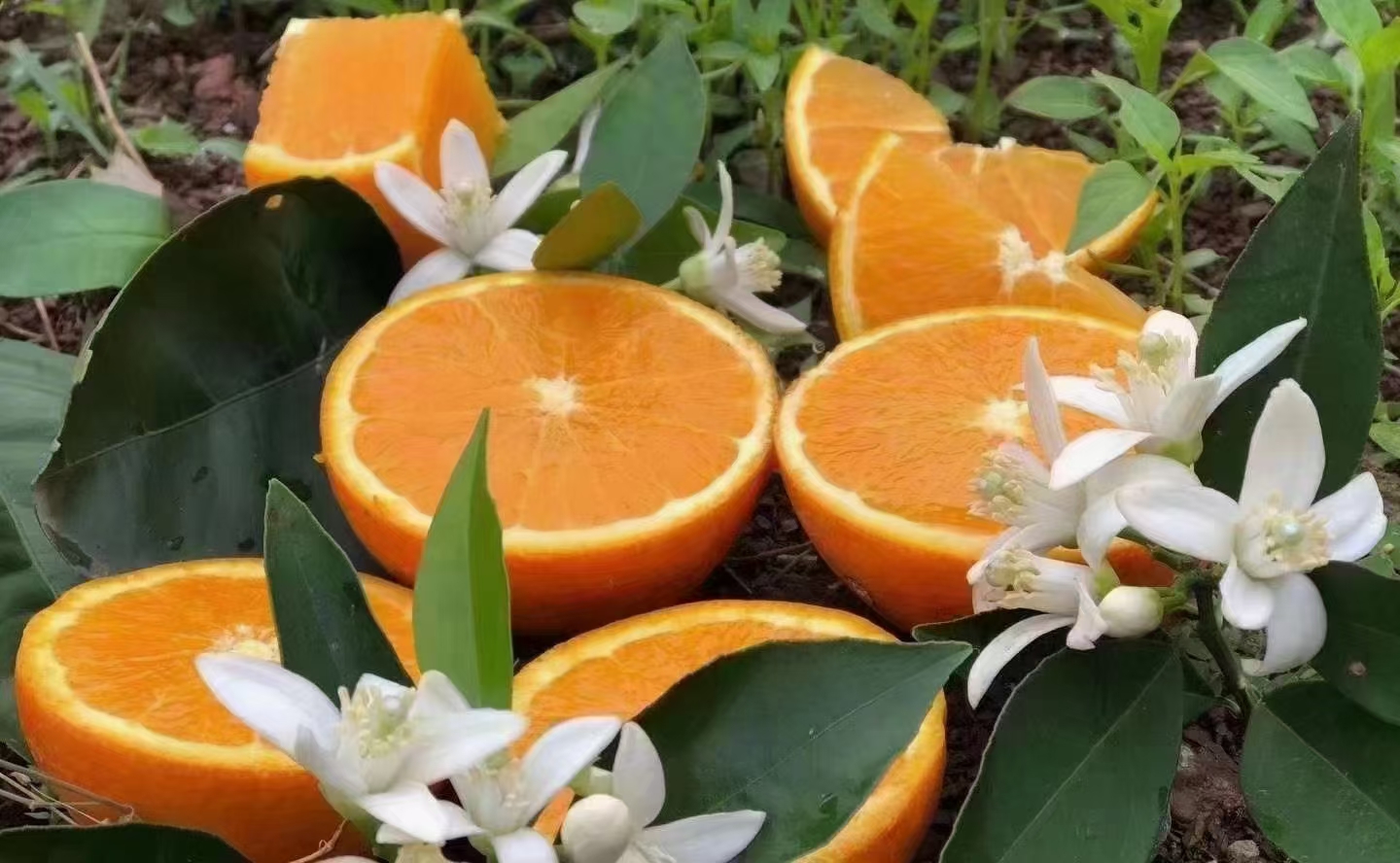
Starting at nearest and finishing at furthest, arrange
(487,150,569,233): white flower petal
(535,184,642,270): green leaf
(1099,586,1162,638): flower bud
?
(1099,586,1162,638): flower bud, (535,184,642,270): green leaf, (487,150,569,233): white flower petal

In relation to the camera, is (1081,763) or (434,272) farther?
(434,272)

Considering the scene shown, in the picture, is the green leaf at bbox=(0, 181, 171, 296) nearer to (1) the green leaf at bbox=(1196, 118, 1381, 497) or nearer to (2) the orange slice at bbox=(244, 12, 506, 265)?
(2) the orange slice at bbox=(244, 12, 506, 265)

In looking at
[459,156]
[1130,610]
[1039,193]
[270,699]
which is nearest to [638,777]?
[270,699]

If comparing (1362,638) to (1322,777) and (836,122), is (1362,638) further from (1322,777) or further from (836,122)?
(836,122)

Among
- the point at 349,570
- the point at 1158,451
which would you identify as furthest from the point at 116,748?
the point at 1158,451

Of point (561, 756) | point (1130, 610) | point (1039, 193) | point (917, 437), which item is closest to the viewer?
point (561, 756)

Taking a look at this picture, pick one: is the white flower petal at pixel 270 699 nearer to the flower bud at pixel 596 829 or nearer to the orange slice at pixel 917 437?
the flower bud at pixel 596 829

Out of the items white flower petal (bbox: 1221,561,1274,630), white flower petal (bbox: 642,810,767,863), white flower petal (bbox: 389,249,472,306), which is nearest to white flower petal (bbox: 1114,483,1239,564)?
white flower petal (bbox: 1221,561,1274,630)
